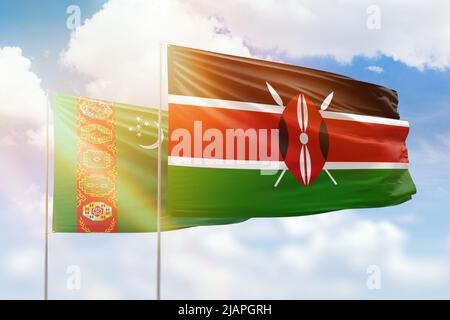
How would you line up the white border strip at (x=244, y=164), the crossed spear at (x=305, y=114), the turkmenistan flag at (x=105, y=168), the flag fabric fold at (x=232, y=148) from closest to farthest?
the white border strip at (x=244, y=164), the flag fabric fold at (x=232, y=148), the crossed spear at (x=305, y=114), the turkmenistan flag at (x=105, y=168)

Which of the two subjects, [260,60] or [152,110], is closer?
[260,60]

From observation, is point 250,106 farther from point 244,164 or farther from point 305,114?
point 305,114

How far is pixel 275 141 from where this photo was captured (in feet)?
27.9

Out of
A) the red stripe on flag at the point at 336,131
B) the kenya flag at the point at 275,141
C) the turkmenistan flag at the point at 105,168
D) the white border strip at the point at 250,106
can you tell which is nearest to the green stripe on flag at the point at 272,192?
the kenya flag at the point at 275,141

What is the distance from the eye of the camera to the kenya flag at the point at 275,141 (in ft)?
25.3

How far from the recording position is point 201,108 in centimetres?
782

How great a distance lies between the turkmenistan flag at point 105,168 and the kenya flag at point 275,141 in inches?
108

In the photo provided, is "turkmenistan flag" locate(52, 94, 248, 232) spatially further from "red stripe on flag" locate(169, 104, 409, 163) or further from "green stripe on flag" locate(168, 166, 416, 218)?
"red stripe on flag" locate(169, 104, 409, 163)

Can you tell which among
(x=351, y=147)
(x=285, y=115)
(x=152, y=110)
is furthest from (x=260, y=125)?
(x=152, y=110)

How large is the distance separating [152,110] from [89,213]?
7.95ft

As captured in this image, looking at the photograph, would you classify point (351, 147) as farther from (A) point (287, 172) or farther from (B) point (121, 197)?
(B) point (121, 197)

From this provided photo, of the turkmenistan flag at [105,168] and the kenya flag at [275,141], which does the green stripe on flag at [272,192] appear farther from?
the turkmenistan flag at [105,168]

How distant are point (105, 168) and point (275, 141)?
4518mm

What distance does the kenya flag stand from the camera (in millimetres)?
7703
